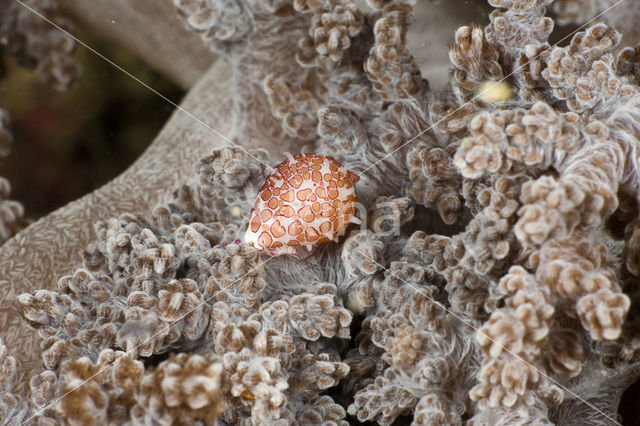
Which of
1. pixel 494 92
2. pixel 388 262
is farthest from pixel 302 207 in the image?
pixel 494 92

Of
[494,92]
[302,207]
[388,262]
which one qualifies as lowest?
[388,262]

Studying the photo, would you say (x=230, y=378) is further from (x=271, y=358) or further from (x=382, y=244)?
(x=382, y=244)

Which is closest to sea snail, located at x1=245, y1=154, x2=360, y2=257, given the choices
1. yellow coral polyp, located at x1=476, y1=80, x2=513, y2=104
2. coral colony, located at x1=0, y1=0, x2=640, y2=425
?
coral colony, located at x1=0, y1=0, x2=640, y2=425

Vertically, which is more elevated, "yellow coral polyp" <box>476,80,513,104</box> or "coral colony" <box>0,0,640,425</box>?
"yellow coral polyp" <box>476,80,513,104</box>

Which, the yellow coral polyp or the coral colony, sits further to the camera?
the yellow coral polyp

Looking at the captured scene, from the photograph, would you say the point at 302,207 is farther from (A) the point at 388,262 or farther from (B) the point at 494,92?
(B) the point at 494,92

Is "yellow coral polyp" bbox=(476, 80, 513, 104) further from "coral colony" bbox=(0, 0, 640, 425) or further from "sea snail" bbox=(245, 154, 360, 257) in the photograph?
"sea snail" bbox=(245, 154, 360, 257)
